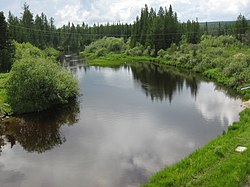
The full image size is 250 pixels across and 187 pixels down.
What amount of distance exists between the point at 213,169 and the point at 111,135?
13076mm

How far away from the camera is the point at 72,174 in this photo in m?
22.4

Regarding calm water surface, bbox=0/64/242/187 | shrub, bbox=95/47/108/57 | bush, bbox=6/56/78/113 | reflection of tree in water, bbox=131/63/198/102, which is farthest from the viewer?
shrub, bbox=95/47/108/57

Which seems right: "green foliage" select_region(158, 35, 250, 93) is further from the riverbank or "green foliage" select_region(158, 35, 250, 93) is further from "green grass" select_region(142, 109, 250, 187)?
"green grass" select_region(142, 109, 250, 187)

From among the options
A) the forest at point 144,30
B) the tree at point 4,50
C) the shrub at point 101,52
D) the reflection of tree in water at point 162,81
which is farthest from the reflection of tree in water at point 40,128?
the shrub at point 101,52

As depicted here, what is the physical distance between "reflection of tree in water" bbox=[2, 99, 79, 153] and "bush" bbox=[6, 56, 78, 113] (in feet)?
4.26

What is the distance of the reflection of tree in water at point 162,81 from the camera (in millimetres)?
48078

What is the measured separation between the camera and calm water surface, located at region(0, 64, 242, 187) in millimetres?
22484

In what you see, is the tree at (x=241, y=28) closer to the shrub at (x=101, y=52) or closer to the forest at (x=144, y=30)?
the forest at (x=144, y=30)

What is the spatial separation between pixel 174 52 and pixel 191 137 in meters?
62.2

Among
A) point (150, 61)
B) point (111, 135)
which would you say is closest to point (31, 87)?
point (111, 135)

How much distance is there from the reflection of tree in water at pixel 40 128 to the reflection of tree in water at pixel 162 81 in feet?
46.6

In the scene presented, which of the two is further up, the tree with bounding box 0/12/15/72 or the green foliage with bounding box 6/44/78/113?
the tree with bounding box 0/12/15/72

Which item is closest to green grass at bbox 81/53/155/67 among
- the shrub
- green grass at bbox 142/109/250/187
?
the shrub

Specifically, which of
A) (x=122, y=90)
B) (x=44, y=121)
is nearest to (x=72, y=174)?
(x=44, y=121)
